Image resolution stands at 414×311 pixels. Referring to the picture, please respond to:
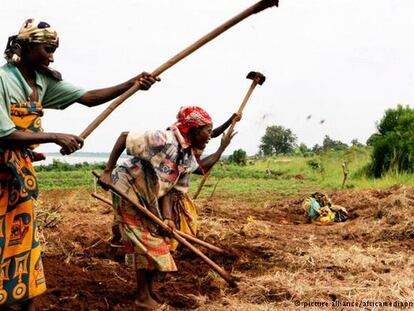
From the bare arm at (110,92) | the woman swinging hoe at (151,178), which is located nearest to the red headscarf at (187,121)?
the woman swinging hoe at (151,178)

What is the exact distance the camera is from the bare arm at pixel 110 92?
3.40 metres

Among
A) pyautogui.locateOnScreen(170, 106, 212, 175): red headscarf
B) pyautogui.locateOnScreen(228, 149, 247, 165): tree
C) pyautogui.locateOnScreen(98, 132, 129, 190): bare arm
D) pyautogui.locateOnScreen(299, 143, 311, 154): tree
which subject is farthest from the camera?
pyautogui.locateOnScreen(299, 143, 311, 154): tree

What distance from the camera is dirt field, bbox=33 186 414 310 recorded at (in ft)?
13.4

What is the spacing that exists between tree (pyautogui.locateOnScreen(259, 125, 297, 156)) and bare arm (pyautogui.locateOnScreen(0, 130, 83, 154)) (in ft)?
139

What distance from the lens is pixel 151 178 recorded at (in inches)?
160

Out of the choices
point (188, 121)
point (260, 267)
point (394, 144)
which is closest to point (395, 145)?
point (394, 144)

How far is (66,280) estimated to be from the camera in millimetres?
4559

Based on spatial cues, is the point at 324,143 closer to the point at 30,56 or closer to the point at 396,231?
the point at 396,231

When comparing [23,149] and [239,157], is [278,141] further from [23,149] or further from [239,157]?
[23,149]

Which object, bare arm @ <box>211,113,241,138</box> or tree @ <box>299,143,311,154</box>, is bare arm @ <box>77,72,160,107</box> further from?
tree @ <box>299,143,311,154</box>

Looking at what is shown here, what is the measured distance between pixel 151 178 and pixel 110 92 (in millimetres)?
785

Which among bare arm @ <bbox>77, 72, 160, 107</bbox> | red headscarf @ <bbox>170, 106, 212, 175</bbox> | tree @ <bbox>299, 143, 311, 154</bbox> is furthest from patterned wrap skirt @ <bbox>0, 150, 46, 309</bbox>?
tree @ <bbox>299, 143, 311, 154</bbox>

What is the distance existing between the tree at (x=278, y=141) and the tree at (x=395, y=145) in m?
26.7

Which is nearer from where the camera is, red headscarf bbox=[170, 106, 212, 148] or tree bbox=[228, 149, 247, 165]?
red headscarf bbox=[170, 106, 212, 148]
